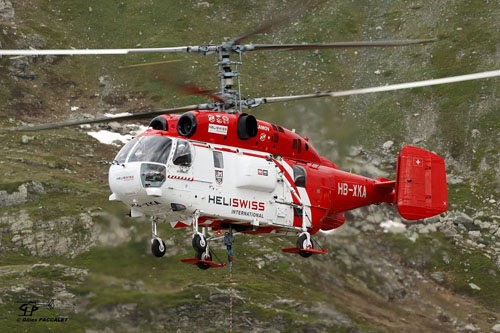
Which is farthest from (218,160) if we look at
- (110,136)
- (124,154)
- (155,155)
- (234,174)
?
(110,136)

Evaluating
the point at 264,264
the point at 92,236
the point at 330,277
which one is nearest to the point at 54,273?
the point at 92,236

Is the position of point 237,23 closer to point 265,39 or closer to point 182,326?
point 265,39

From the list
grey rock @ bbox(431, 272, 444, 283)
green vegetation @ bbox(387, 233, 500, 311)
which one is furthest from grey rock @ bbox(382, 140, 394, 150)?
grey rock @ bbox(431, 272, 444, 283)

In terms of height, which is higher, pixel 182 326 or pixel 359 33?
pixel 359 33

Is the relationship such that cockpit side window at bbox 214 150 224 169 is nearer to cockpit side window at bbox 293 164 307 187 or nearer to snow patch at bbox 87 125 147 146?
cockpit side window at bbox 293 164 307 187

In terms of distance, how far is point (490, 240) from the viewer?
232 ft

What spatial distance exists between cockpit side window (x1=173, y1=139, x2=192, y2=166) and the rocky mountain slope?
1464 centimetres

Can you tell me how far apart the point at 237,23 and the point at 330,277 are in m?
41.2

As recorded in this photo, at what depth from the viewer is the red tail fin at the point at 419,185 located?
46.6 metres

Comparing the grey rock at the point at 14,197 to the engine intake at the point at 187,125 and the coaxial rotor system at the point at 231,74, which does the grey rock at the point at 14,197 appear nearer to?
the coaxial rotor system at the point at 231,74

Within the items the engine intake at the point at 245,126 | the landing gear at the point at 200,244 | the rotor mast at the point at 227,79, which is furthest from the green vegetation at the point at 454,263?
the landing gear at the point at 200,244

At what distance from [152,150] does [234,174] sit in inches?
164

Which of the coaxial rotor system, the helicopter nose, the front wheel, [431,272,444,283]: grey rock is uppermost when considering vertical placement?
the coaxial rotor system

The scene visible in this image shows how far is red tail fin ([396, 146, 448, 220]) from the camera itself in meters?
46.6
